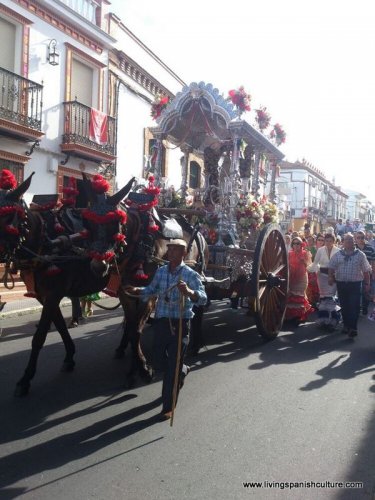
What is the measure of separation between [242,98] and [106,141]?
7.73m

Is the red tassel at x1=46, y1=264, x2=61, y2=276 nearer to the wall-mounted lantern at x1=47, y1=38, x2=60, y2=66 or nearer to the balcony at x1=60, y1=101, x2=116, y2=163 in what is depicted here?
the balcony at x1=60, y1=101, x2=116, y2=163

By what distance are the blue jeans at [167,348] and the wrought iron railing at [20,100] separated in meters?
8.92

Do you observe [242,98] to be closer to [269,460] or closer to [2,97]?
[269,460]

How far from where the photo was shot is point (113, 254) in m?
4.39

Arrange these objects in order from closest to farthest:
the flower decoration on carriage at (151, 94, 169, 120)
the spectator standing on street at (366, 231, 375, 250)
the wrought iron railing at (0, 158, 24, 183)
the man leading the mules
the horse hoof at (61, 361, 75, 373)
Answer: the man leading the mules
the horse hoof at (61, 361, 75, 373)
the flower decoration on carriage at (151, 94, 169, 120)
the spectator standing on street at (366, 231, 375, 250)
the wrought iron railing at (0, 158, 24, 183)

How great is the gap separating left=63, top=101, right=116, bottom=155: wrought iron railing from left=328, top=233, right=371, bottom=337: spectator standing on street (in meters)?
8.40

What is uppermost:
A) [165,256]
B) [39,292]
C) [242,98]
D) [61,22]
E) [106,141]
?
[61,22]

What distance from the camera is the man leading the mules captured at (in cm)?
403

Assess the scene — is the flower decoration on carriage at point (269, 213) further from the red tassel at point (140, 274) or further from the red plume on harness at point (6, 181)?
the red plume on harness at point (6, 181)

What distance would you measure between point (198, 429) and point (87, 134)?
11428 millimetres

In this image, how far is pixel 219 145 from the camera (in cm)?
856

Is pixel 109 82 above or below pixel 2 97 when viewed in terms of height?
above

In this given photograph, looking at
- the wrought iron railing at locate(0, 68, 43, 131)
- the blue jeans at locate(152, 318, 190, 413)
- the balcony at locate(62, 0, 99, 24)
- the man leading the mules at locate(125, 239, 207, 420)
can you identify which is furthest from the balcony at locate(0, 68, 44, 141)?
the blue jeans at locate(152, 318, 190, 413)

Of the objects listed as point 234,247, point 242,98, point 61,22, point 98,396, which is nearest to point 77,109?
point 61,22
